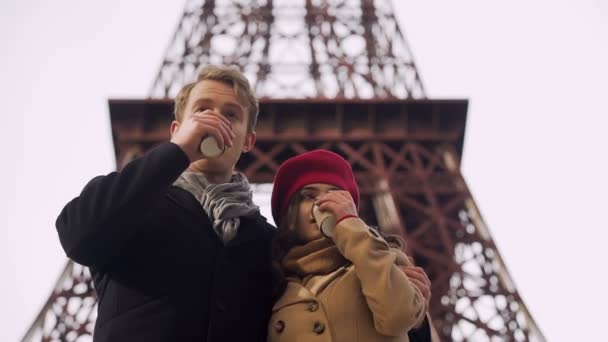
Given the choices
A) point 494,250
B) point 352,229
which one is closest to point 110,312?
point 352,229

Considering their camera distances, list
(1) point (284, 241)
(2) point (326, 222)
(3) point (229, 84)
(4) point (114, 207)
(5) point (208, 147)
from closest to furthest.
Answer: (4) point (114, 207) < (5) point (208, 147) < (2) point (326, 222) < (1) point (284, 241) < (3) point (229, 84)

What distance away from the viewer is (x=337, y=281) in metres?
1.65

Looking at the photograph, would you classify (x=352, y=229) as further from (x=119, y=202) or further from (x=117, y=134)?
(x=117, y=134)

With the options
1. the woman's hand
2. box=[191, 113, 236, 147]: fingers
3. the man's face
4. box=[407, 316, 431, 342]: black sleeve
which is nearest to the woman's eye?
the woman's hand

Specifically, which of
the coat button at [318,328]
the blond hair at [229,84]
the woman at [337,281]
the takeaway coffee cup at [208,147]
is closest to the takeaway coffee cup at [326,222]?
the woman at [337,281]

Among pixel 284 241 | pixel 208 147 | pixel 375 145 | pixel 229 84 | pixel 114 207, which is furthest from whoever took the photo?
pixel 375 145

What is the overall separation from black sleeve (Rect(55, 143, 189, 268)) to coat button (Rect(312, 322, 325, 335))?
21.3 inches

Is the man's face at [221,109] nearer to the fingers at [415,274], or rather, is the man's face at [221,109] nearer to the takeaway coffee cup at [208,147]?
the takeaway coffee cup at [208,147]

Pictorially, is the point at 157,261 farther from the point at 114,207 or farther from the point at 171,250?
the point at 114,207

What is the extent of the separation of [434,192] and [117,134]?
17.4ft

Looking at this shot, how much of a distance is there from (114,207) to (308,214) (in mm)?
630

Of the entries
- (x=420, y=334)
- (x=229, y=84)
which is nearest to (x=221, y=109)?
(x=229, y=84)

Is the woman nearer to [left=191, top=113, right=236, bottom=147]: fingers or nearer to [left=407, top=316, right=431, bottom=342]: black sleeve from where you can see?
[left=407, top=316, right=431, bottom=342]: black sleeve

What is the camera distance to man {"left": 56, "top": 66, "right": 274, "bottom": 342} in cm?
148
